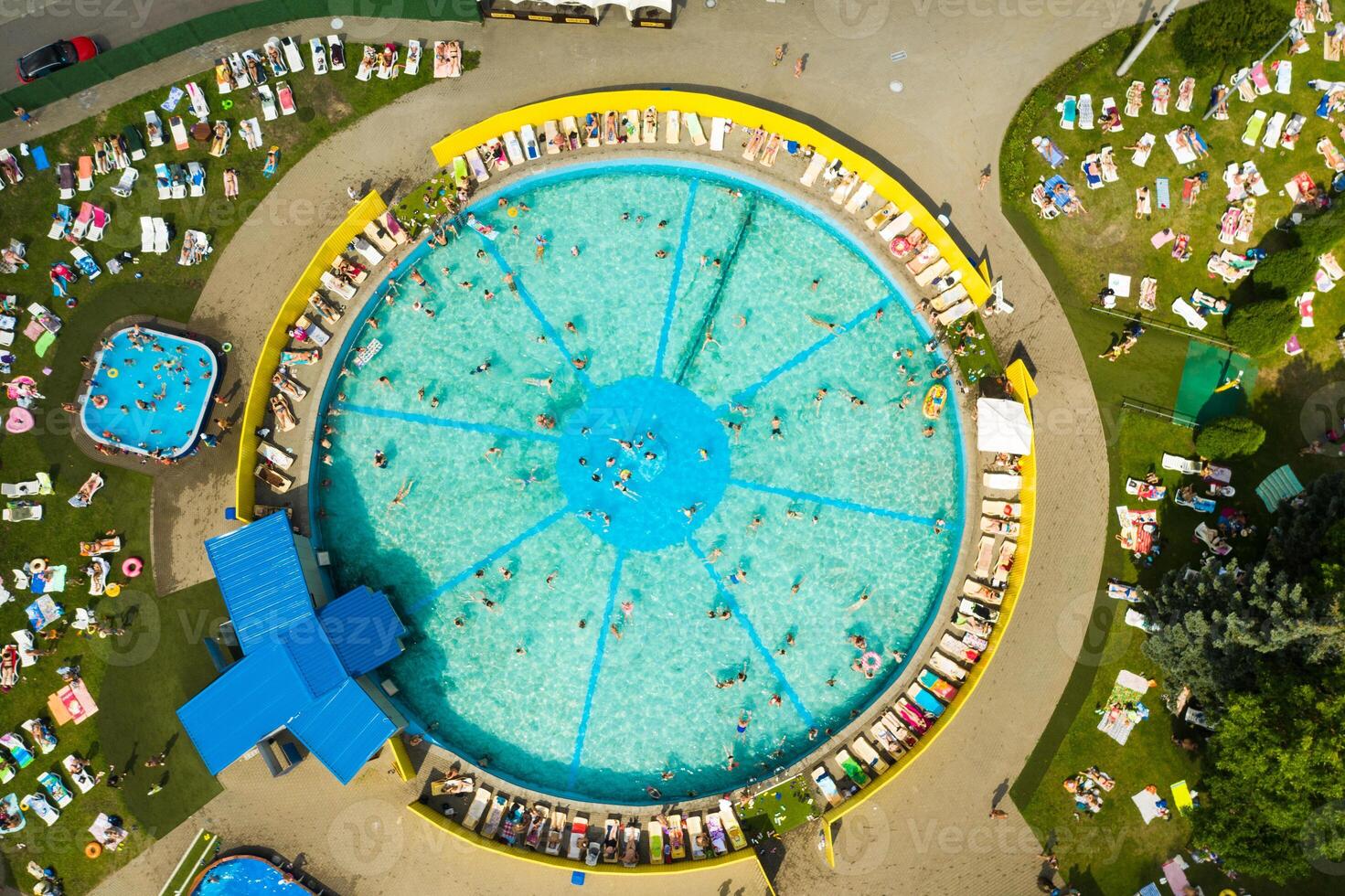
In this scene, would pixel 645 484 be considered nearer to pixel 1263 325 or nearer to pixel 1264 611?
pixel 1264 611

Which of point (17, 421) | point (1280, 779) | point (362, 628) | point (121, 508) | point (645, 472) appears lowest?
point (362, 628)

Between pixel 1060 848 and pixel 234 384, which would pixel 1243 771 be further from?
pixel 234 384

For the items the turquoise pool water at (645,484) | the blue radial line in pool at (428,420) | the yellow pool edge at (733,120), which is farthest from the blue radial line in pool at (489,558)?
the yellow pool edge at (733,120)

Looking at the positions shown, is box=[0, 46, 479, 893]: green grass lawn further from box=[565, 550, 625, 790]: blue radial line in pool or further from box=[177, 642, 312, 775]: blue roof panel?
box=[565, 550, 625, 790]: blue radial line in pool

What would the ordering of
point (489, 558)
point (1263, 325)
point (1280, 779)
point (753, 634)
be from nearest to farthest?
point (1280, 779) → point (1263, 325) → point (753, 634) → point (489, 558)

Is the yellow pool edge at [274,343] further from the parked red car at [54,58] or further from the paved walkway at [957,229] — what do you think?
the parked red car at [54,58]

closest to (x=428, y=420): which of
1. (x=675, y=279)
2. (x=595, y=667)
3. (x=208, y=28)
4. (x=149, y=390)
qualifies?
(x=149, y=390)
